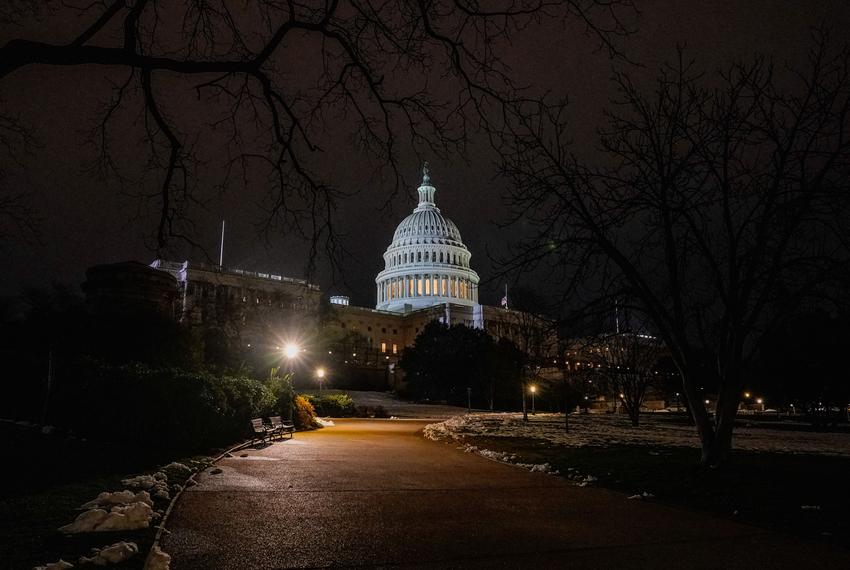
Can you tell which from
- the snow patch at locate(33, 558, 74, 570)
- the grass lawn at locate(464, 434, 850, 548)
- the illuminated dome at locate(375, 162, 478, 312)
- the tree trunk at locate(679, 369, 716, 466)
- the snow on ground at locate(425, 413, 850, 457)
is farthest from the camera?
the illuminated dome at locate(375, 162, 478, 312)

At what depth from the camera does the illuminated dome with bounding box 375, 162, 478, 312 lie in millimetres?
137250

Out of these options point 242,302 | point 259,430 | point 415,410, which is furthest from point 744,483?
point 242,302

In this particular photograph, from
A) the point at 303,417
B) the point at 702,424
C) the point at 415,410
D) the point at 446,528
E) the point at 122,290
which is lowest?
the point at 415,410

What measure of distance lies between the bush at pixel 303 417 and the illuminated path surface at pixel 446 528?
15110 millimetres

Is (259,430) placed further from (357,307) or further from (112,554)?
(357,307)

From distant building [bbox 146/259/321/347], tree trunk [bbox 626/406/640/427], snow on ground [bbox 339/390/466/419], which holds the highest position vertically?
distant building [bbox 146/259/321/347]

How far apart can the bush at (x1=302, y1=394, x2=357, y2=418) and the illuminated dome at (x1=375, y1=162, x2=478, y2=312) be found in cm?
9028

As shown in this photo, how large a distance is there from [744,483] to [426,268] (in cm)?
12668

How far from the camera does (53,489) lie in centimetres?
867

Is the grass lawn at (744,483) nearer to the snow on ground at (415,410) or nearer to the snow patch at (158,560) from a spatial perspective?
the snow patch at (158,560)

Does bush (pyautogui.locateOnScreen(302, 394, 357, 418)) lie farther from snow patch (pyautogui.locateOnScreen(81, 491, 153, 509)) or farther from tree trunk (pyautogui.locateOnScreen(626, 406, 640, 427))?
snow patch (pyautogui.locateOnScreen(81, 491, 153, 509))

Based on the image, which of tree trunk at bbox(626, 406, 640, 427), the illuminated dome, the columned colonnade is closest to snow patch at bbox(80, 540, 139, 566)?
tree trunk at bbox(626, 406, 640, 427)

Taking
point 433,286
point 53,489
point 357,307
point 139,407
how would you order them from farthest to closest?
point 433,286
point 357,307
point 139,407
point 53,489

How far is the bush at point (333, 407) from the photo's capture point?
4103cm
